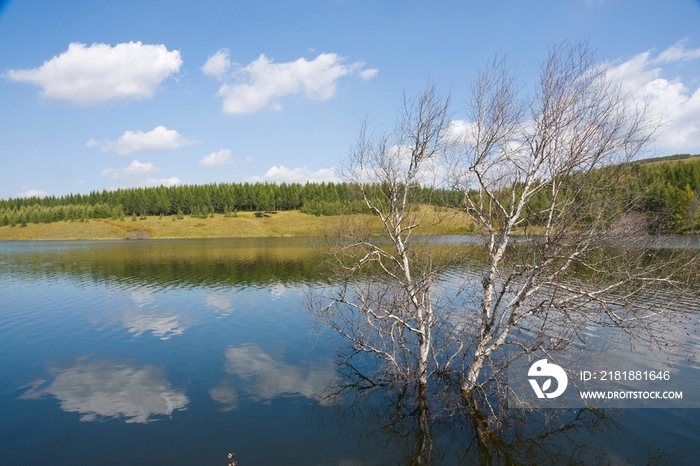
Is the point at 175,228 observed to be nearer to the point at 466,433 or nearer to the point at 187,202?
the point at 187,202

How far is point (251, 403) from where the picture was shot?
14641 mm

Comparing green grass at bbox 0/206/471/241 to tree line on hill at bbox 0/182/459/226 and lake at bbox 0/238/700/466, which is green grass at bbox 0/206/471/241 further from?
lake at bbox 0/238/700/466

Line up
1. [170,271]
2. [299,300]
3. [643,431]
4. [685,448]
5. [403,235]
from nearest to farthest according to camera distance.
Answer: [685,448]
[643,431]
[403,235]
[299,300]
[170,271]

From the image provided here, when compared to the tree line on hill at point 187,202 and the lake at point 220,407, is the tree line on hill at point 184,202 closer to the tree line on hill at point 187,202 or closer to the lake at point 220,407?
the tree line on hill at point 187,202

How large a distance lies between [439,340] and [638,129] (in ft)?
42.0

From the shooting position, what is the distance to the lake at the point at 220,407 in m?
11.5

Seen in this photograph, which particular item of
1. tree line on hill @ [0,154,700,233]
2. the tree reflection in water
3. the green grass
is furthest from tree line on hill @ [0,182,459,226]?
the tree reflection in water

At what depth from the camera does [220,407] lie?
14297mm

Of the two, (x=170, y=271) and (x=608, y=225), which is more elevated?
(x=608, y=225)

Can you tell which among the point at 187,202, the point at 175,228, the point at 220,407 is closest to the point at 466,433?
the point at 220,407

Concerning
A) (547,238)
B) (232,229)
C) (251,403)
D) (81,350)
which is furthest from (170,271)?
(232,229)

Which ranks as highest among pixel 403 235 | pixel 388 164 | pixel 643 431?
pixel 388 164

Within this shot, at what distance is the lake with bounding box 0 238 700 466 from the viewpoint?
37.8ft

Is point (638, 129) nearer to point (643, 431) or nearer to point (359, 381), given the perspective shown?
point (643, 431)
